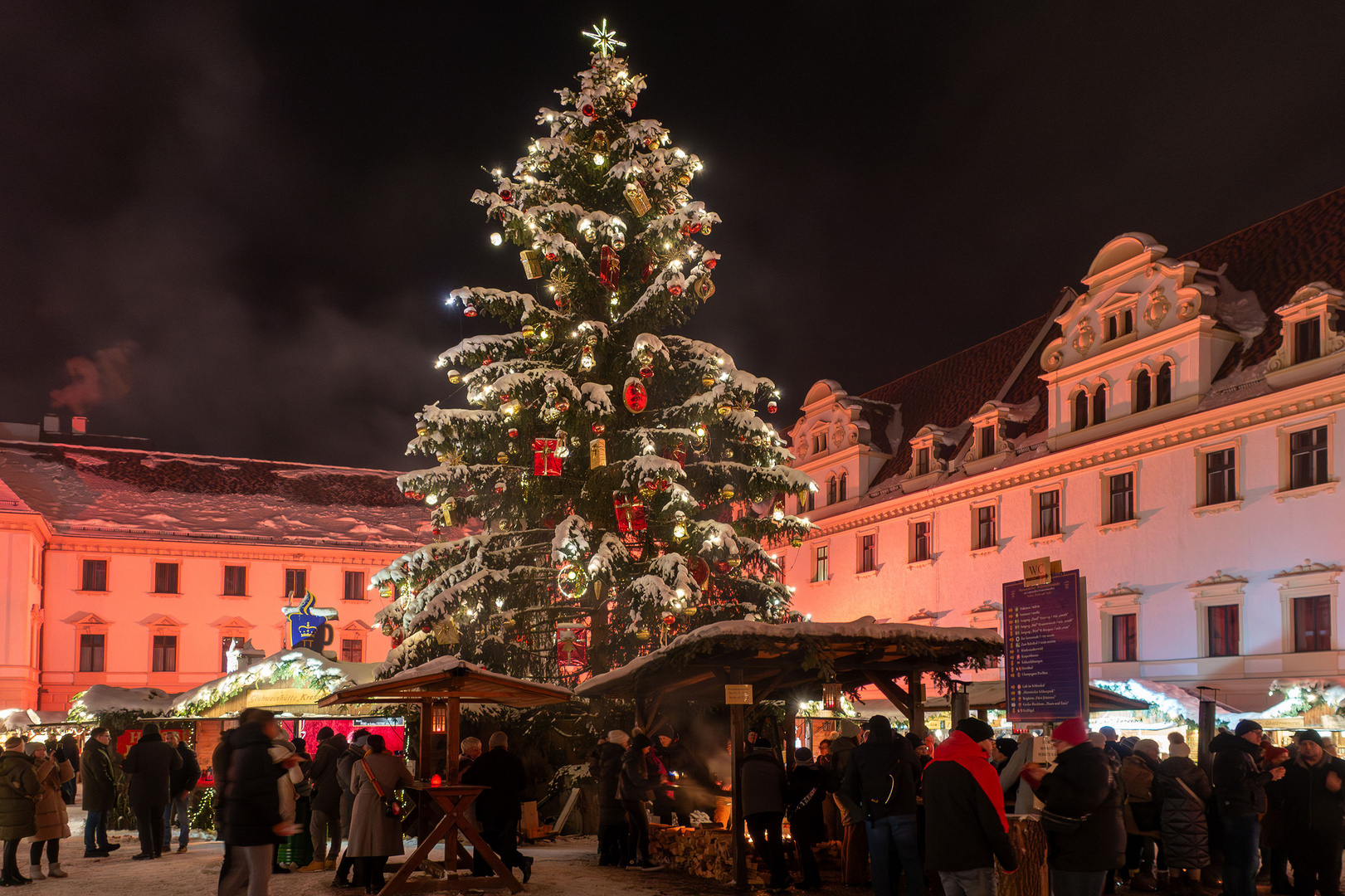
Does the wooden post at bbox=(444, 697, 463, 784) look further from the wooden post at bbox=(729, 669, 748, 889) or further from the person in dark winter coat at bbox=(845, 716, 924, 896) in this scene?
the person in dark winter coat at bbox=(845, 716, 924, 896)

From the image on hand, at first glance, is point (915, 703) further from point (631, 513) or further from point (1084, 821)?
point (1084, 821)

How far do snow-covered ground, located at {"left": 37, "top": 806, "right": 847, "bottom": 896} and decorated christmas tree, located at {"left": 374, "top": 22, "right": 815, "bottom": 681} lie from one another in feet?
14.7

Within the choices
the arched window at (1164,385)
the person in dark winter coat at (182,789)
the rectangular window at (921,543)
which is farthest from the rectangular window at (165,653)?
the arched window at (1164,385)

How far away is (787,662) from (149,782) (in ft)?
29.6

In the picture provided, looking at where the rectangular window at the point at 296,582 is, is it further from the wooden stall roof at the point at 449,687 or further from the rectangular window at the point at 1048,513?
the wooden stall roof at the point at 449,687

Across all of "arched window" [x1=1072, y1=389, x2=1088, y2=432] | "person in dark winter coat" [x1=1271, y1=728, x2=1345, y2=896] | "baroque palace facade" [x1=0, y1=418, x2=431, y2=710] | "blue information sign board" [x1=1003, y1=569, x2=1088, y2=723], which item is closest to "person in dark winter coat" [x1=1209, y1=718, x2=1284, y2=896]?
Result: "person in dark winter coat" [x1=1271, y1=728, x2=1345, y2=896]

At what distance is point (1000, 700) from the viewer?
76.0ft

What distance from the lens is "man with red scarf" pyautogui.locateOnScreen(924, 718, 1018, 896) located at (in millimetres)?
8000

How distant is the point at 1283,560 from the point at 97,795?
24318 millimetres

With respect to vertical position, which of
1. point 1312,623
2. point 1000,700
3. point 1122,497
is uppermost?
point 1122,497

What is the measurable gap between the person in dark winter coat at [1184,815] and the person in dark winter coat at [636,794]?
239 inches

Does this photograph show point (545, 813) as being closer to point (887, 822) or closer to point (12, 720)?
point (887, 822)

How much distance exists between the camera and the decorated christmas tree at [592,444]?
68.5ft

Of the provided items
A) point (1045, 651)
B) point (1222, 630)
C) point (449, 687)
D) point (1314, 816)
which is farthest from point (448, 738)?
point (1222, 630)
